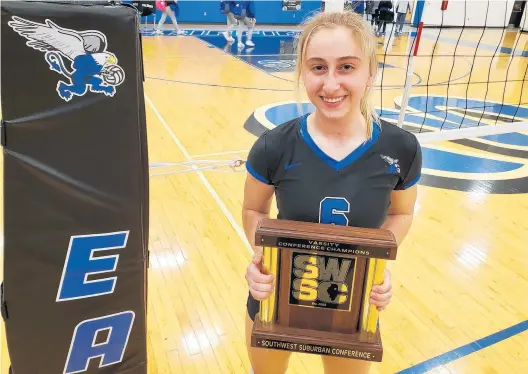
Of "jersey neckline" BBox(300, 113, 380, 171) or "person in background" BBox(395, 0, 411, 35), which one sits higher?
"person in background" BBox(395, 0, 411, 35)

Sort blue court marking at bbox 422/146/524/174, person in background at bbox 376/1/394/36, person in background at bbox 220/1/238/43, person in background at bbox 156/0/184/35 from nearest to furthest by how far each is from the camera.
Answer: blue court marking at bbox 422/146/524/174 → person in background at bbox 220/1/238/43 → person in background at bbox 156/0/184/35 → person in background at bbox 376/1/394/36

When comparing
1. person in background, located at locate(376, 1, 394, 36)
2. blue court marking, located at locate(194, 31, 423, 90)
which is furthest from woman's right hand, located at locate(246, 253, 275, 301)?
person in background, located at locate(376, 1, 394, 36)

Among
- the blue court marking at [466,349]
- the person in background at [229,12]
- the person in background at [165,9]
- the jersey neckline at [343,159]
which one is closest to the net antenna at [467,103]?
the blue court marking at [466,349]

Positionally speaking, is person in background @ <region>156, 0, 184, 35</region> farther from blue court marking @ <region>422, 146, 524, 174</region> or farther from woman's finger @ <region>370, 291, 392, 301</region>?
woman's finger @ <region>370, 291, 392, 301</region>

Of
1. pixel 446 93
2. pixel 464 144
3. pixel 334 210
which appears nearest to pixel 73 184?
pixel 334 210

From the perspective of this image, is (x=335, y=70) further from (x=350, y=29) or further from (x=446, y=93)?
(x=446, y=93)

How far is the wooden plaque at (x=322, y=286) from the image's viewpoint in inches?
40.4

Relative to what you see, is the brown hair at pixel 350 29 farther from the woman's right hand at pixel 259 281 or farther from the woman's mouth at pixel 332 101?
the woman's right hand at pixel 259 281

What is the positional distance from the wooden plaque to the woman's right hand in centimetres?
2

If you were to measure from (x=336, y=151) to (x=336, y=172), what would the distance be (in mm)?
58

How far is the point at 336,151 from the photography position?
1159mm

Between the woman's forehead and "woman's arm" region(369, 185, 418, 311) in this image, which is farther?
"woman's arm" region(369, 185, 418, 311)

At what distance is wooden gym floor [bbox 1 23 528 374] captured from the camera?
222cm

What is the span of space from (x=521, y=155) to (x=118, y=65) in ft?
15.4
